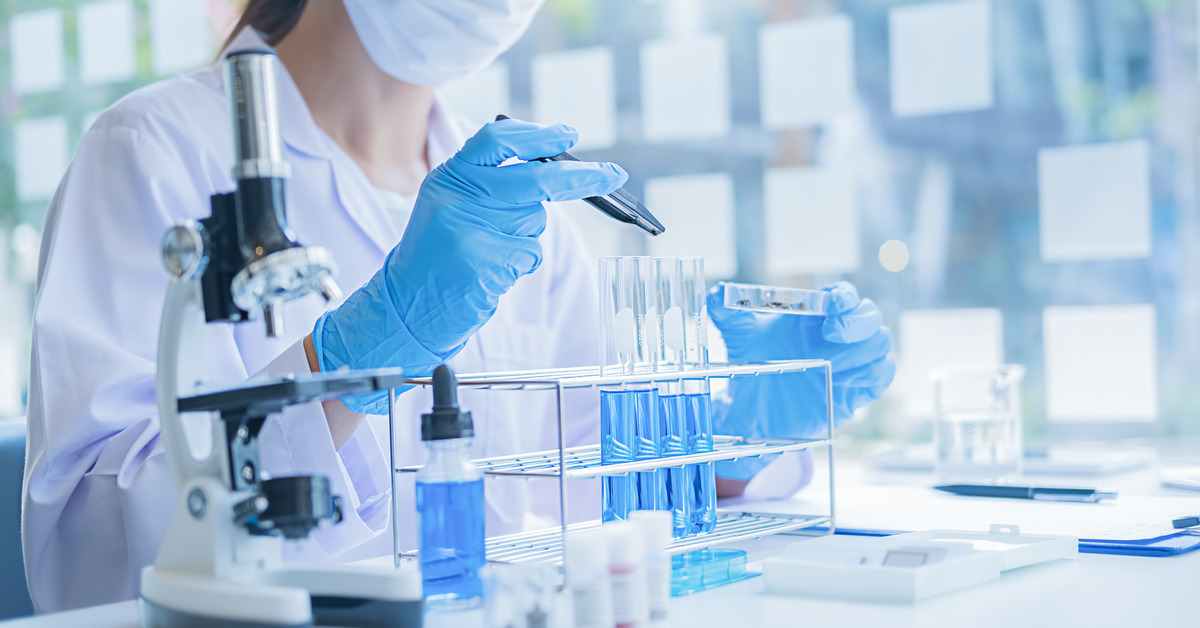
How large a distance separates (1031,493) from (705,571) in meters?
0.68

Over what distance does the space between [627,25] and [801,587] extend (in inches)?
72.8

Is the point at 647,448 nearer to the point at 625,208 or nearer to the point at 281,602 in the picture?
the point at 625,208

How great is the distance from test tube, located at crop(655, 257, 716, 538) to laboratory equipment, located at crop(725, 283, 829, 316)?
0.16ft

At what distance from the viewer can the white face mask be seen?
5.25ft

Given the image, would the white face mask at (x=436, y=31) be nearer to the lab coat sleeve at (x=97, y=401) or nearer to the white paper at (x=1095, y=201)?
the lab coat sleeve at (x=97, y=401)

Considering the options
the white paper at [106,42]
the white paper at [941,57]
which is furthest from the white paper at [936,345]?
the white paper at [106,42]

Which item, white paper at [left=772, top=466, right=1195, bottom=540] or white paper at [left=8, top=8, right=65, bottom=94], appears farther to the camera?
white paper at [left=8, top=8, right=65, bottom=94]

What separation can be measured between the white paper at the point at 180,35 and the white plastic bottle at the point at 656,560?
2719mm

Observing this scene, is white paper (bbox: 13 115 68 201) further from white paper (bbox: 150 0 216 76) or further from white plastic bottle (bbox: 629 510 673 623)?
white plastic bottle (bbox: 629 510 673 623)

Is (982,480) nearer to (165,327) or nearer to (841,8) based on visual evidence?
(841,8)

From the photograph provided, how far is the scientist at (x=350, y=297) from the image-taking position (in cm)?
117

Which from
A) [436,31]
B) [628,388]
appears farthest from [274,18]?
[628,388]

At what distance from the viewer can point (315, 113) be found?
1792 mm

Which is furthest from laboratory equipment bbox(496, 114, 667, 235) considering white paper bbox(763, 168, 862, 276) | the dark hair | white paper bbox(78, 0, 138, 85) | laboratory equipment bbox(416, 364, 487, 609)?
white paper bbox(78, 0, 138, 85)
